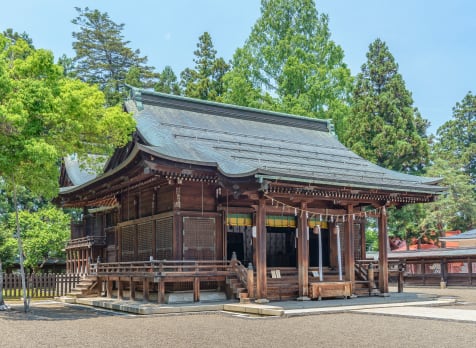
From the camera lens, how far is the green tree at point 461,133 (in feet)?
198

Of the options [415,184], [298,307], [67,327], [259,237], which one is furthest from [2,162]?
[415,184]

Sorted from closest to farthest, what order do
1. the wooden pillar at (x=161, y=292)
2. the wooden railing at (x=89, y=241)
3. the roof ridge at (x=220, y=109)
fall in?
the wooden pillar at (x=161, y=292) < the roof ridge at (x=220, y=109) < the wooden railing at (x=89, y=241)

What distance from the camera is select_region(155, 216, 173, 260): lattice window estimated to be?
19.6 m

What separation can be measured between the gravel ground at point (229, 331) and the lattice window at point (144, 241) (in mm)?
5245

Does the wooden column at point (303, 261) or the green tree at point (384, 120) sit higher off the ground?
the green tree at point (384, 120)

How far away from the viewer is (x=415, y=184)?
21.7 metres

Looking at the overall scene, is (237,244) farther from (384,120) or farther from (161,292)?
(384,120)

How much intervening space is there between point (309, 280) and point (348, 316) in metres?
5.12

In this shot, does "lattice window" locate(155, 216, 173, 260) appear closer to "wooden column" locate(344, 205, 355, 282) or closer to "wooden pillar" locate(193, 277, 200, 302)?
"wooden pillar" locate(193, 277, 200, 302)

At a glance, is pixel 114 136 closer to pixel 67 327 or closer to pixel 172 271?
pixel 172 271

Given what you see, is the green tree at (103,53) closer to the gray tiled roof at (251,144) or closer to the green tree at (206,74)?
the green tree at (206,74)

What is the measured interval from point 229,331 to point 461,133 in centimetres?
5833

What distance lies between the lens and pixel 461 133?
6344cm

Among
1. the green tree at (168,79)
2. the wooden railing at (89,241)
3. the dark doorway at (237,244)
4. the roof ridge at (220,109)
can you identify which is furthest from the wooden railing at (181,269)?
the green tree at (168,79)
